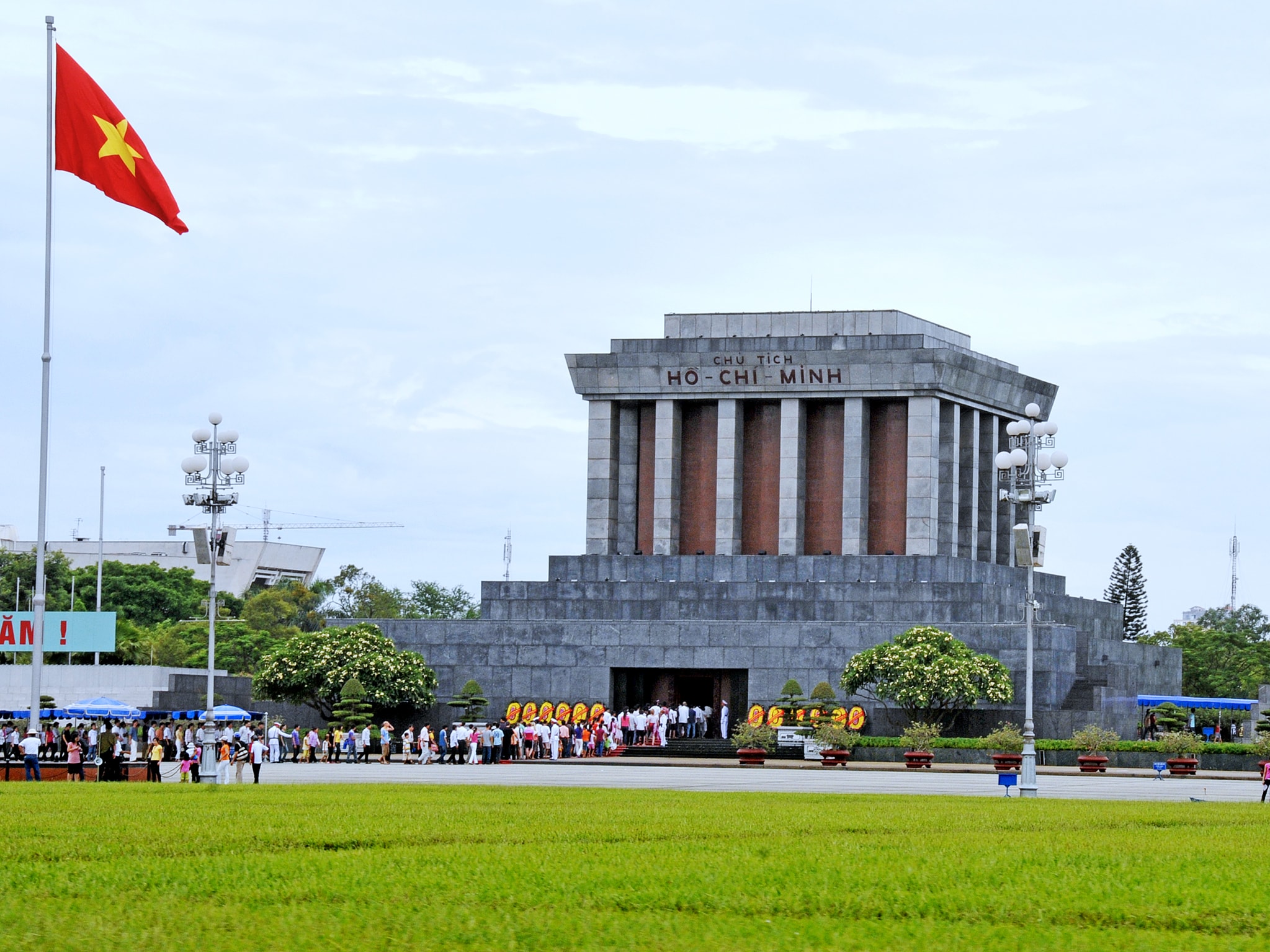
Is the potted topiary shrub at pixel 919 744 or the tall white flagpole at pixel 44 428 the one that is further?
the potted topiary shrub at pixel 919 744

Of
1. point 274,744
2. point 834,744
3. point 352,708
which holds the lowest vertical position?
point 274,744

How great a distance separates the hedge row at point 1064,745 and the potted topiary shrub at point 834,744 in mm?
1083

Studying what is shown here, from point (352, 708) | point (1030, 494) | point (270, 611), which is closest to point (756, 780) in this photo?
point (1030, 494)

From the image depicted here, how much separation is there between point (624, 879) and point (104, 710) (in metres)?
46.0

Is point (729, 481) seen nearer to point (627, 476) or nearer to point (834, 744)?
point (627, 476)

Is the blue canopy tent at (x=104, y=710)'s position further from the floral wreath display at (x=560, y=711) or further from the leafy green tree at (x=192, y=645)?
the leafy green tree at (x=192, y=645)

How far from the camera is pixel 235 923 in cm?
1357

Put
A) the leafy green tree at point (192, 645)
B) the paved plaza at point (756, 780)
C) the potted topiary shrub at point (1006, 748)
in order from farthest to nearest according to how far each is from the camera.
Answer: the leafy green tree at point (192, 645) → the potted topiary shrub at point (1006, 748) → the paved plaza at point (756, 780)

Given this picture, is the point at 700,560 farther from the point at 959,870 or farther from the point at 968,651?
the point at 959,870

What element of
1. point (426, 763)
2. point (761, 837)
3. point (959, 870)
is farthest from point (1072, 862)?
point (426, 763)

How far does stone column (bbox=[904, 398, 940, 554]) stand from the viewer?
6612 centimetres

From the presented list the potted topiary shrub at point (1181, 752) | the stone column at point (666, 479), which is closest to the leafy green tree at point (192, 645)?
the stone column at point (666, 479)

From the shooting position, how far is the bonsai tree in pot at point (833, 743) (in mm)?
52406

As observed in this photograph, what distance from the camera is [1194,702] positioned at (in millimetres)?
71188
